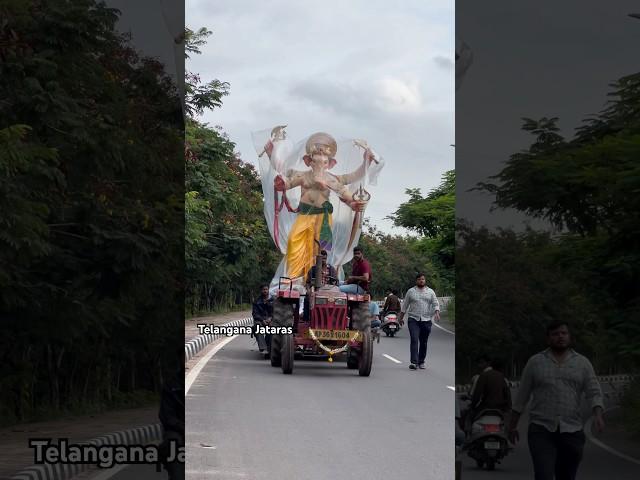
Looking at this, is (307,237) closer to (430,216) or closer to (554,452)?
(554,452)

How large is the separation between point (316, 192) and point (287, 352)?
22.0 feet

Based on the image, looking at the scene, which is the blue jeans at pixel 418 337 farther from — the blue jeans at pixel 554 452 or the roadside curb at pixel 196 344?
the blue jeans at pixel 554 452

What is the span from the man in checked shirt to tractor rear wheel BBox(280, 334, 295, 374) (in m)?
10.9

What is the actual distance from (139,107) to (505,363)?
14.0 feet

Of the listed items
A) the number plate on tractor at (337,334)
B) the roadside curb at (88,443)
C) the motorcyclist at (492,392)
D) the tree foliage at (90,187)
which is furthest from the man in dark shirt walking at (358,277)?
the motorcyclist at (492,392)

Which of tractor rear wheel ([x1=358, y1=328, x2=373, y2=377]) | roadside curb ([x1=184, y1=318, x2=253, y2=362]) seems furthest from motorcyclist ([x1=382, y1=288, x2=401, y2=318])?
tractor rear wheel ([x1=358, y1=328, x2=373, y2=377])

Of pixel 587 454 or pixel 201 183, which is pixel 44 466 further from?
pixel 201 183

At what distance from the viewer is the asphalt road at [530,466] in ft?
24.7

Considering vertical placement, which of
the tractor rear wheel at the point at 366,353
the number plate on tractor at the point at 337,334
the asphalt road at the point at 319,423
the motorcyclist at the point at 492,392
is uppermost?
the motorcyclist at the point at 492,392

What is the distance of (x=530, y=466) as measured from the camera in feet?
24.8

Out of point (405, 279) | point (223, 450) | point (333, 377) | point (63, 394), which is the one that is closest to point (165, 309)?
point (223, 450)

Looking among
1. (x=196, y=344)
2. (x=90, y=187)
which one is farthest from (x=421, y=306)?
(x=196, y=344)

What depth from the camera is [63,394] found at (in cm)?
1293

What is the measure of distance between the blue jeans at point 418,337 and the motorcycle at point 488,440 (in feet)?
31.6
